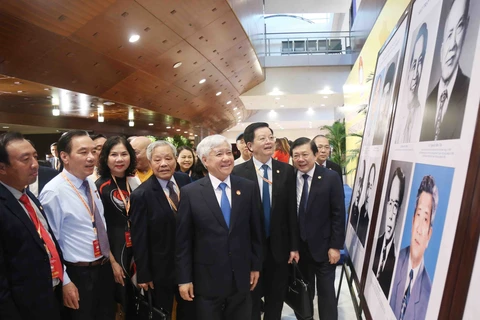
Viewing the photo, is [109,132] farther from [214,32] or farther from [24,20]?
[24,20]

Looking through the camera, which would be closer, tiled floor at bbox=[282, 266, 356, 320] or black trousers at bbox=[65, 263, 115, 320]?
black trousers at bbox=[65, 263, 115, 320]

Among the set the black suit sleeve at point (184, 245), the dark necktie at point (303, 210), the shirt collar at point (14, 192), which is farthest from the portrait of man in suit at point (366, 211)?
the shirt collar at point (14, 192)

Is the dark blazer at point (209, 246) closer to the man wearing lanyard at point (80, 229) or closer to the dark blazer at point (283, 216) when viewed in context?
the dark blazer at point (283, 216)

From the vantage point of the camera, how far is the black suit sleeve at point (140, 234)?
93.9 inches

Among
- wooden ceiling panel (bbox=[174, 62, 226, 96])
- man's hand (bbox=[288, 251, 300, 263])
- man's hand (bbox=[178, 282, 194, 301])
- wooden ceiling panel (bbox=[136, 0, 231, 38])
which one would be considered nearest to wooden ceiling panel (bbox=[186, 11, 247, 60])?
wooden ceiling panel (bbox=[136, 0, 231, 38])

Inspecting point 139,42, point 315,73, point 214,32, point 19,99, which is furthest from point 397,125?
point 315,73

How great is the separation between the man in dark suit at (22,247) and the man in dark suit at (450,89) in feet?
6.36

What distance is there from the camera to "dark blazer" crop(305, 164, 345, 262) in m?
2.65

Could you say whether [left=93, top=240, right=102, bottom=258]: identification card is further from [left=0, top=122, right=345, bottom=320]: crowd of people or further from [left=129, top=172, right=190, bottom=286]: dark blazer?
[left=129, top=172, right=190, bottom=286]: dark blazer

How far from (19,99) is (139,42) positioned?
4508 millimetres

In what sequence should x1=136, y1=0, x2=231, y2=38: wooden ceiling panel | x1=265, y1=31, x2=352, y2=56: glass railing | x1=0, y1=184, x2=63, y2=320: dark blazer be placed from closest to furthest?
x1=0, y1=184, x2=63, y2=320: dark blazer → x1=136, y1=0, x2=231, y2=38: wooden ceiling panel → x1=265, y1=31, x2=352, y2=56: glass railing

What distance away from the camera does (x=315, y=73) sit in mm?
13938

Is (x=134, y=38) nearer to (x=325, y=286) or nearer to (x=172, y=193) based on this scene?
(x=172, y=193)

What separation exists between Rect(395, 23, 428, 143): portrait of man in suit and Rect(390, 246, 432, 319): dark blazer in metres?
0.48
